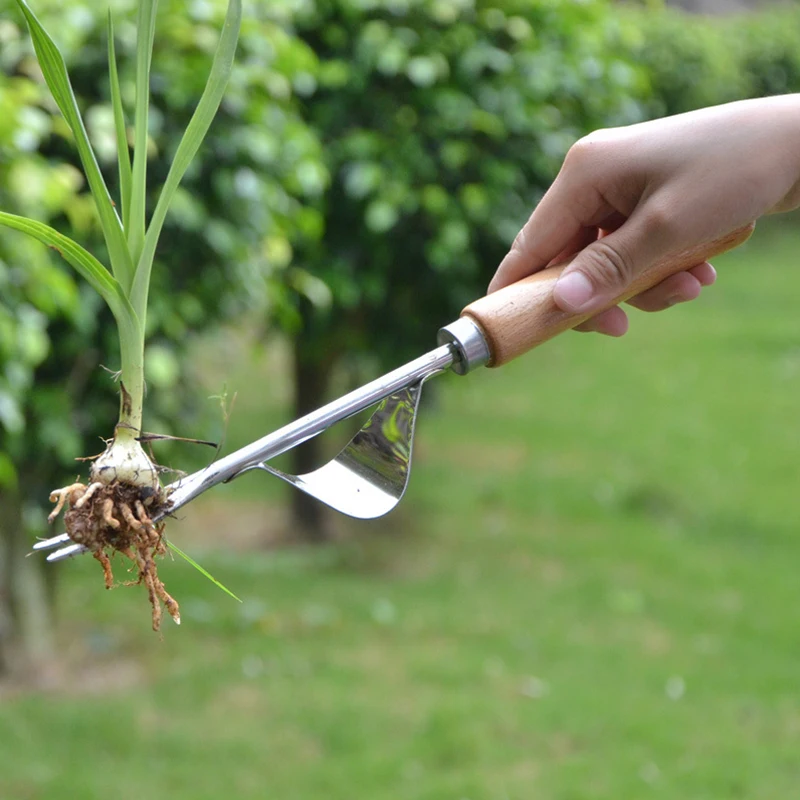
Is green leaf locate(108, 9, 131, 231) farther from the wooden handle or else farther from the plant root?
the wooden handle

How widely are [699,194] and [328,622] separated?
124 inches

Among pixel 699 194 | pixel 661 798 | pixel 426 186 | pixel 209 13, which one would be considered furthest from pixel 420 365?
pixel 426 186

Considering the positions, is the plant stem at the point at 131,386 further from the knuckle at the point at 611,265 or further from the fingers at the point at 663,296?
the fingers at the point at 663,296

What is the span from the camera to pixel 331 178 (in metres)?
3.86

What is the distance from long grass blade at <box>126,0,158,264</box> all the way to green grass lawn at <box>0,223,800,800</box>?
229cm

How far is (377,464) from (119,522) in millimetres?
297

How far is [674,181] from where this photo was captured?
4.67ft

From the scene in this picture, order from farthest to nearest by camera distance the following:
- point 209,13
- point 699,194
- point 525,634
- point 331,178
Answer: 1. point 525,634
2. point 331,178
3. point 209,13
4. point 699,194

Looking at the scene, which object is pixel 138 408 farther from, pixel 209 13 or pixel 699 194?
pixel 209 13

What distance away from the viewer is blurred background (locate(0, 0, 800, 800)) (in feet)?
9.97

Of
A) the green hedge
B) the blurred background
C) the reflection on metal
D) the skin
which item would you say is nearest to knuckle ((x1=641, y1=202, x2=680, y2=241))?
the skin

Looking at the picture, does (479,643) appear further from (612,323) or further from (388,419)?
(388,419)

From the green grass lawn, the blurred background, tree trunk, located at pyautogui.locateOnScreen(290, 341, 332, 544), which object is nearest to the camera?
the blurred background

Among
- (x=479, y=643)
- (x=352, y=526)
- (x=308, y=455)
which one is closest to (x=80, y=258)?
(x=479, y=643)
